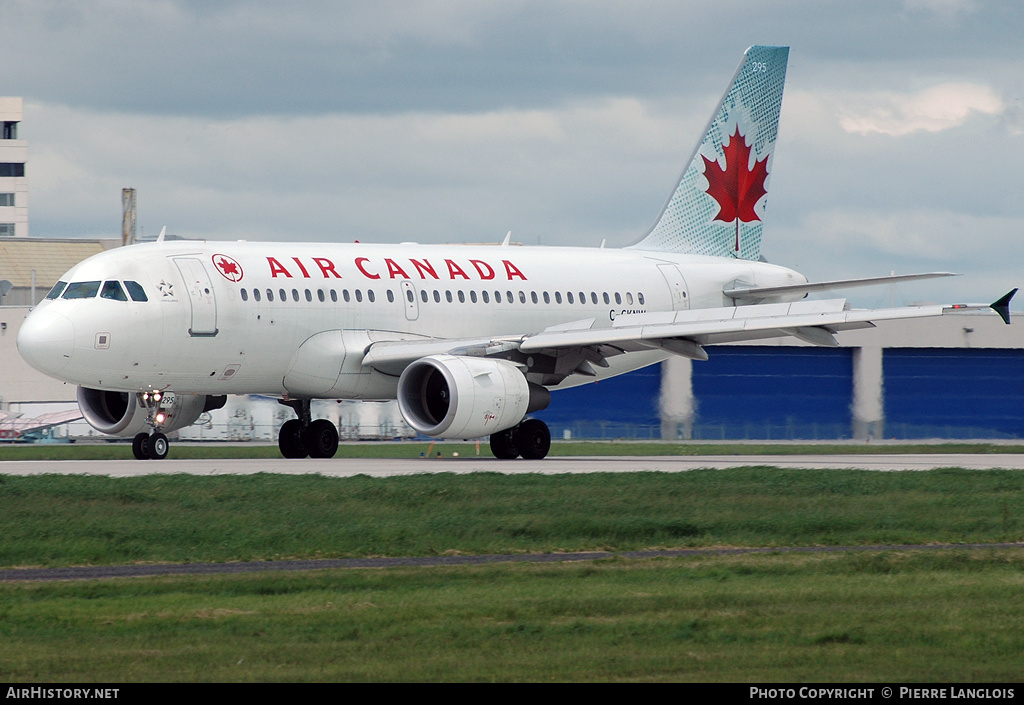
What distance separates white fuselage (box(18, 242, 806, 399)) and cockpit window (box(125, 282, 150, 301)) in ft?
0.20

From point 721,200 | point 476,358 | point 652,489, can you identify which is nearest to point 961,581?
point 652,489

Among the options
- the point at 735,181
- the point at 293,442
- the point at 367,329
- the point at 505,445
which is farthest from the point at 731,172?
the point at 293,442

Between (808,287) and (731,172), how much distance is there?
16.9ft

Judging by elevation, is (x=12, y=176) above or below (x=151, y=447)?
above

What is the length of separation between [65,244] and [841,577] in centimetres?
7231

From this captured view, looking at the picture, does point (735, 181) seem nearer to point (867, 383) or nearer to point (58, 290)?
point (58, 290)

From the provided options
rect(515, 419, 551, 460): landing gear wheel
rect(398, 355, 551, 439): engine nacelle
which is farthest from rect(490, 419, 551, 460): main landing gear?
rect(398, 355, 551, 439): engine nacelle

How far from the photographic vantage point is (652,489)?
77.6 feet

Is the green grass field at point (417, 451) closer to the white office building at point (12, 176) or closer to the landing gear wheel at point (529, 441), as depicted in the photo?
the landing gear wheel at point (529, 441)

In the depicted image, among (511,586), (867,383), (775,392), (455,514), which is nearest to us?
(511,586)

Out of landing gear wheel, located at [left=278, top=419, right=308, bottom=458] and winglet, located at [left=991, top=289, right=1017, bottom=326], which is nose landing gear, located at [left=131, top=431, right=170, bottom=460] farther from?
winglet, located at [left=991, top=289, right=1017, bottom=326]

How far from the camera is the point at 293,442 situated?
114ft

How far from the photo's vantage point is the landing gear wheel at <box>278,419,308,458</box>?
34.7 metres

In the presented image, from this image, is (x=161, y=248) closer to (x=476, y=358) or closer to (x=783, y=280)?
(x=476, y=358)
